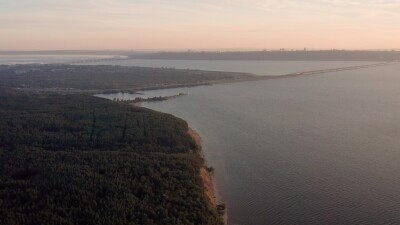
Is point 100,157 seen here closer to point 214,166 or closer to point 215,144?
point 214,166

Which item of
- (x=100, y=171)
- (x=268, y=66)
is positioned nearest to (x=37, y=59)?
(x=268, y=66)

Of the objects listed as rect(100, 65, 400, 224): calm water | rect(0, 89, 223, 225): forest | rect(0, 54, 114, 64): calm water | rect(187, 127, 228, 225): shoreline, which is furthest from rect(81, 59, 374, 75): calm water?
rect(187, 127, 228, 225): shoreline

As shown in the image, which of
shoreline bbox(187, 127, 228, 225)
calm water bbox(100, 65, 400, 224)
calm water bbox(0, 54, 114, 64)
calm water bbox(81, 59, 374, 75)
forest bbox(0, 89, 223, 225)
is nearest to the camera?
forest bbox(0, 89, 223, 225)

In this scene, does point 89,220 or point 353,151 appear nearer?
point 89,220

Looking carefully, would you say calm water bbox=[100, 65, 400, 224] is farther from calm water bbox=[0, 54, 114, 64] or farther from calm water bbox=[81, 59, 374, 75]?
calm water bbox=[0, 54, 114, 64]

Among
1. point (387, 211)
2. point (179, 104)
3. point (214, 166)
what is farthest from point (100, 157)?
point (179, 104)

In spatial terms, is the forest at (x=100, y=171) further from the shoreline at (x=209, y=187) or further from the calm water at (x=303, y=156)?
the calm water at (x=303, y=156)
